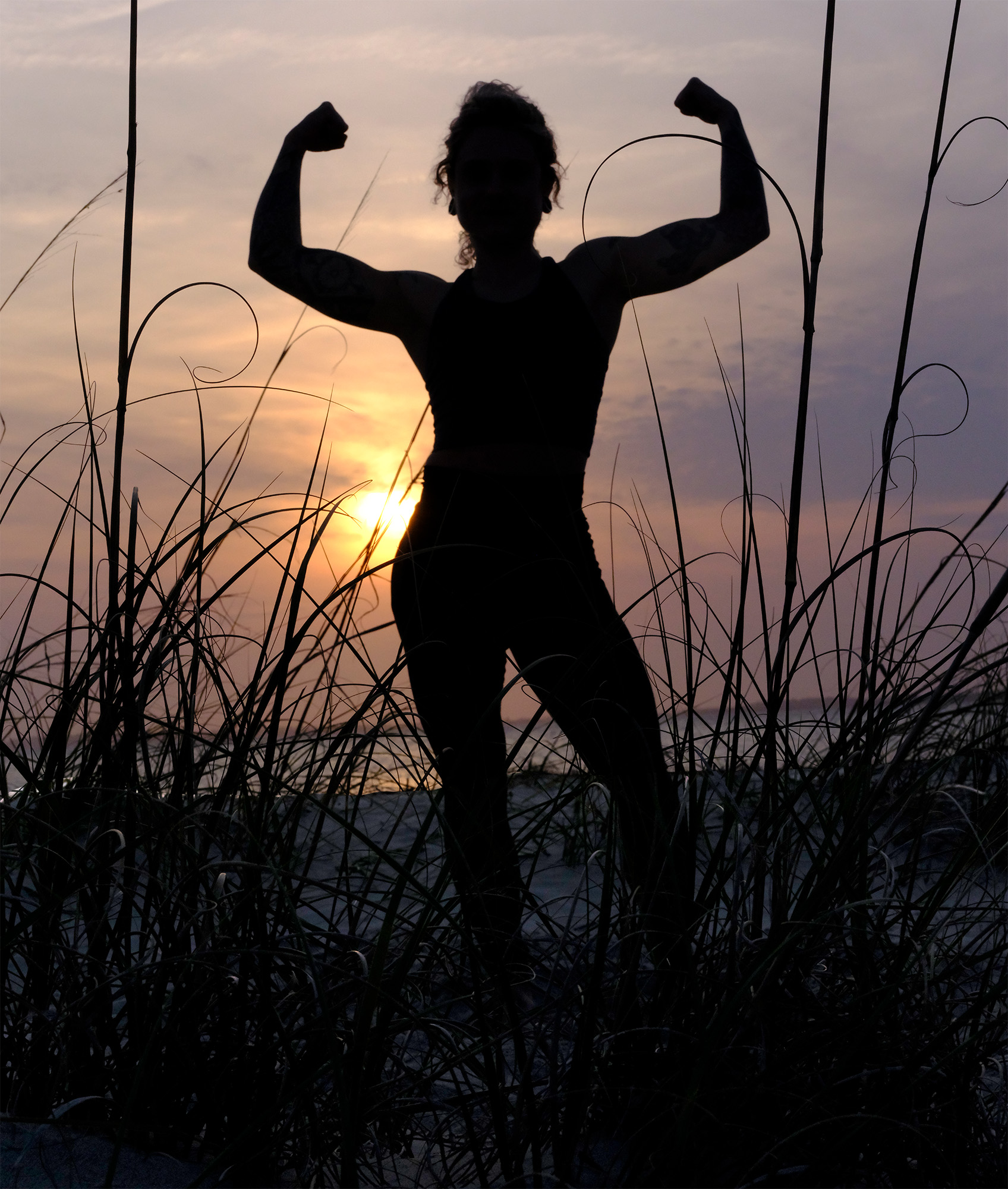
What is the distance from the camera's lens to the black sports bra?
A: 1770 millimetres

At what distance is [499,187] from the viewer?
187 centimetres

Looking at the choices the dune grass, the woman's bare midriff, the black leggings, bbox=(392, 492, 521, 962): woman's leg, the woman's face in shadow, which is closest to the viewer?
the dune grass

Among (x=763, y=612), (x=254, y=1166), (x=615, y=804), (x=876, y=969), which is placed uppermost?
(x=763, y=612)

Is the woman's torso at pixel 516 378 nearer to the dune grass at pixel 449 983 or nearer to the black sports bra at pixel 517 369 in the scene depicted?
the black sports bra at pixel 517 369

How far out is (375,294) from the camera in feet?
6.44

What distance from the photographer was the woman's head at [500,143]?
1887 millimetres

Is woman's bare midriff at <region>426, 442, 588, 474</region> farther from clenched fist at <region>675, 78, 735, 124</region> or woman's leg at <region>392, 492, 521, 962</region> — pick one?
clenched fist at <region>675, 78, 735, 124</region>

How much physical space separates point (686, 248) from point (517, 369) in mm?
409

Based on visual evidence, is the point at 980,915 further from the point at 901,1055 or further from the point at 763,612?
the point at 763,612

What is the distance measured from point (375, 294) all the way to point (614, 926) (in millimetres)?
1374

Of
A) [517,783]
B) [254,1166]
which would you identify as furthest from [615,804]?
[517,783]

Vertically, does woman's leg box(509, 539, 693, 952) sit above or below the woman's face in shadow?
below

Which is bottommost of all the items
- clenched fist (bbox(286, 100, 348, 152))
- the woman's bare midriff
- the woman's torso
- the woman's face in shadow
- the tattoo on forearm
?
the woman's bare midriff

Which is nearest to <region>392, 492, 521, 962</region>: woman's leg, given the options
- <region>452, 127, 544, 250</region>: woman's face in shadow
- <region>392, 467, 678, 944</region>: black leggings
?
<region>392, 467, 678, 944</region>: black leggings
